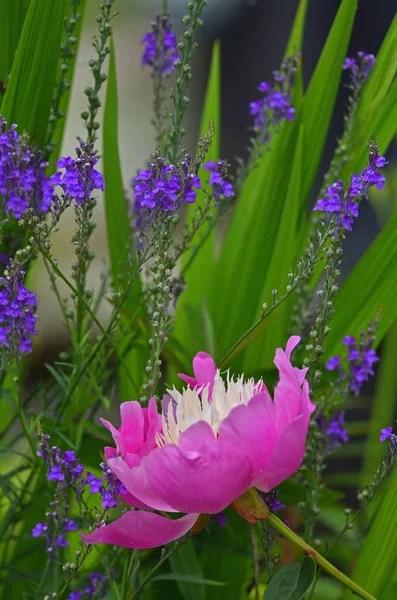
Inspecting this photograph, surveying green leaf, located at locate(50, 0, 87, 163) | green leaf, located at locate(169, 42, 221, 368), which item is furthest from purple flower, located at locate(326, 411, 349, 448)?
green leaf, located at locate(50, 0, 87, 163)

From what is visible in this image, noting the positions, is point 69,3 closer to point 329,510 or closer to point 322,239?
point 322,239

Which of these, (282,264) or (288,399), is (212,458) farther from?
(282,264)

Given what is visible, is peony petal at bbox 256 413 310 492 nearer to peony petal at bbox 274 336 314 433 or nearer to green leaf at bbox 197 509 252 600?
peony petal at bbox 274 336 314 433

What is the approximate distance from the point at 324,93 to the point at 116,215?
0.57 ft

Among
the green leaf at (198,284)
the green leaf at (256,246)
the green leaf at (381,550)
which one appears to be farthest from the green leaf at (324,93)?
the green leaf at (381,550)

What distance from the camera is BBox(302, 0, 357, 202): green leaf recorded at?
559 millimetres

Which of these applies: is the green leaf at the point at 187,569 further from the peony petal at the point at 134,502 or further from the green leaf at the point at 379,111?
the green leaf at the point at 379,111

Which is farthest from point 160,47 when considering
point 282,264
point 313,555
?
point 313,555

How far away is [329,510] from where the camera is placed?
32.9 inches

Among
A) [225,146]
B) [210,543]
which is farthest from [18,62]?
[225,146]

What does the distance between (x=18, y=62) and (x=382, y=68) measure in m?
0.25

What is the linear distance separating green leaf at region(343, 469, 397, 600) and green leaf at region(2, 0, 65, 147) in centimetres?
30

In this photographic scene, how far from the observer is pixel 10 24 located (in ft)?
1.71

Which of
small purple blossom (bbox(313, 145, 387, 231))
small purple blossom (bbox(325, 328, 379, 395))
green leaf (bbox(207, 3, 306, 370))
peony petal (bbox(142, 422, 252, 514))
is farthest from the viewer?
green leaf (bbox(207, 3, 306, 370))
